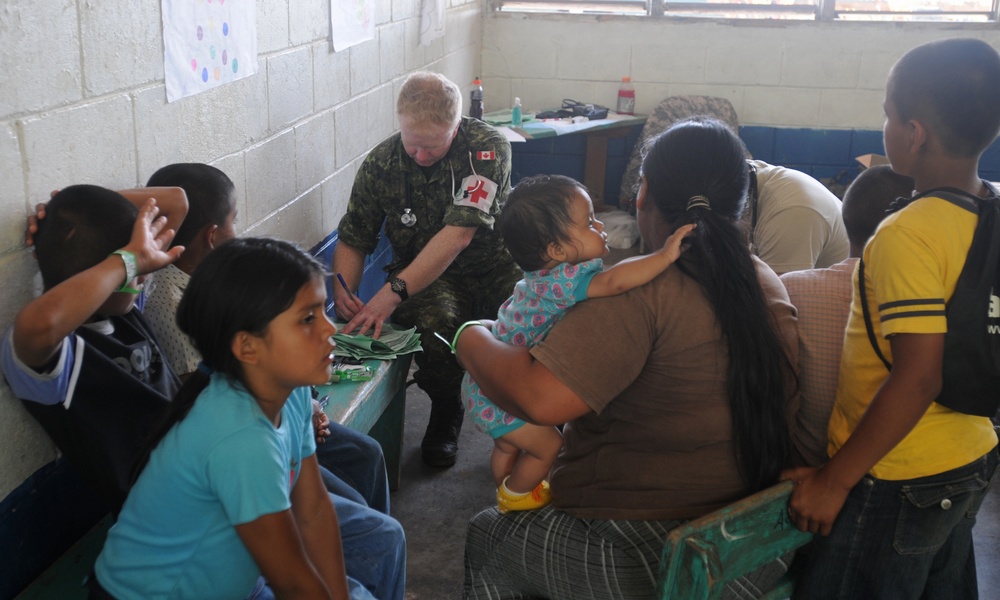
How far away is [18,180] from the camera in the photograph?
5.26ft

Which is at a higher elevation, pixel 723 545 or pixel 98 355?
pixel 98 355

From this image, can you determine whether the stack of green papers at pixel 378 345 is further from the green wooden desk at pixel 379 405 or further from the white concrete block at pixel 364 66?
the white concrete block at pixel 364 66

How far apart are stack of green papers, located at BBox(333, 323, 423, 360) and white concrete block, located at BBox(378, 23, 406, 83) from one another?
56.2 inches

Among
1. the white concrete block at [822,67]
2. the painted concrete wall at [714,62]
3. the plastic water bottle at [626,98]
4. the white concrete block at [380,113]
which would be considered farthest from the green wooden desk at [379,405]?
the white concrete block at [822,67]

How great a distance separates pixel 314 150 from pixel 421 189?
391 mm

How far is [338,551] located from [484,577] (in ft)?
1.25

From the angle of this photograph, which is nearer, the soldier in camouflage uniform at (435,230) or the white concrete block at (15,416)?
the white concrete block at (15,416)

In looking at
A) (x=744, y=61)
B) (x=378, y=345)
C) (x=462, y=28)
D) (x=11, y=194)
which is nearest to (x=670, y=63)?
(x=744, y=61)

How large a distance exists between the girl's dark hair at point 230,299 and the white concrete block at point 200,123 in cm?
78

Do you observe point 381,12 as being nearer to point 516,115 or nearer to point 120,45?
point 516,115

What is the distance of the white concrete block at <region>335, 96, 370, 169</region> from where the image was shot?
3395 mm

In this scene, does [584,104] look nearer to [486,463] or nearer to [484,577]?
[486,463]

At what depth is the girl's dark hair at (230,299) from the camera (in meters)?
1.34

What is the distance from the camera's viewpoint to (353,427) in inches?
92.7
